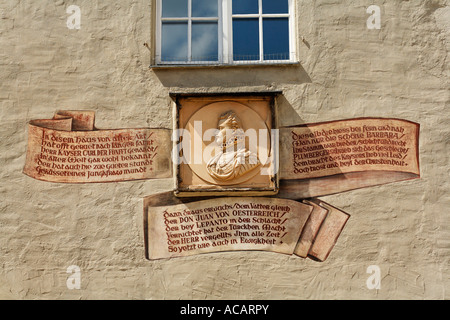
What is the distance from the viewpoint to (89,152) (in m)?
→ 6.21

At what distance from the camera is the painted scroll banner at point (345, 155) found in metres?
6.12

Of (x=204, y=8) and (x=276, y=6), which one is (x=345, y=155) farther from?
(x=204, y=8)

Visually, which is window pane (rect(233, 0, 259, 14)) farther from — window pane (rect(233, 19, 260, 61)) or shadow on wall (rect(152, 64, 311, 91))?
shadow on wall (rect(152, 64, 311, 91))

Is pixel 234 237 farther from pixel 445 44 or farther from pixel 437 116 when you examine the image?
pixel 445 44

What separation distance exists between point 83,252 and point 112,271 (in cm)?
33

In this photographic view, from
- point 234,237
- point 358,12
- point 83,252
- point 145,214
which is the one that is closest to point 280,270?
point 234,237

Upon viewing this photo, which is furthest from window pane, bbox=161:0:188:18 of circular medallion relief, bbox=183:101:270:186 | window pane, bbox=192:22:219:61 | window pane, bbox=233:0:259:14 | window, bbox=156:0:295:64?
circular medallion relief, bbox=183:101:270:186

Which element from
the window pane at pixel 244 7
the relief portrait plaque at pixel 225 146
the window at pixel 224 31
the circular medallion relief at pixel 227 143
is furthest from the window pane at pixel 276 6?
the circular medallion relief at pixel 227 143

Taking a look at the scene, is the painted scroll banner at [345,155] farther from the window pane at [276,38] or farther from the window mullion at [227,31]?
the window mullion at [227,31]

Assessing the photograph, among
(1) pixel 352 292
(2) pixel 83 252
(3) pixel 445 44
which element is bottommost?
(1) pixel 352 292

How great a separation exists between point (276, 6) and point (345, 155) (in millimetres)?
1748

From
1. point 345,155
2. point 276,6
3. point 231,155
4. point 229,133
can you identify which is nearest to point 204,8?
point 276,6

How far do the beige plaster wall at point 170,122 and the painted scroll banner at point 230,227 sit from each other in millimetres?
100

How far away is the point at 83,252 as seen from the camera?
600 centimetres
